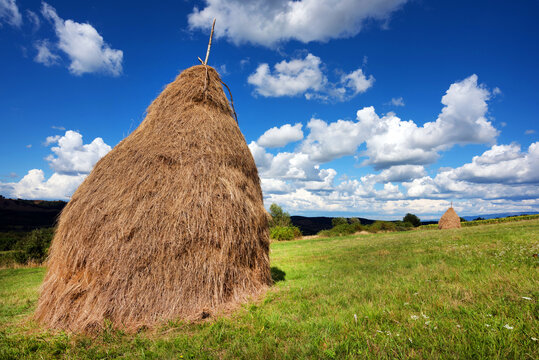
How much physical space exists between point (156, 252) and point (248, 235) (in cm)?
228

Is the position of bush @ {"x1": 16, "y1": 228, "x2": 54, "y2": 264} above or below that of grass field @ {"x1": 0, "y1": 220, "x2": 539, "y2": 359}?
below

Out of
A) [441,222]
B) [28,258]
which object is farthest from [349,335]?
[441,222]

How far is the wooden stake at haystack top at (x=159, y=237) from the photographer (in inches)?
211

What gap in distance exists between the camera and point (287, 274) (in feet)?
31.7

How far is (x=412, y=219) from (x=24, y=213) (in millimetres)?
75944

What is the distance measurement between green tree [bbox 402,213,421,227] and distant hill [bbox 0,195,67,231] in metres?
66.8

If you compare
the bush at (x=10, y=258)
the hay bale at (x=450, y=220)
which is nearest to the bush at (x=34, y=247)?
the bush at (x=10, y=258)

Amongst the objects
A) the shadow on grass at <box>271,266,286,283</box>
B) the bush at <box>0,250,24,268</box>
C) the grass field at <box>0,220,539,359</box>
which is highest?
the grass field at <box>0,220,539,359</box>

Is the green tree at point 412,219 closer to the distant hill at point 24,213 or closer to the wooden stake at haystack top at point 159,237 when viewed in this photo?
the wooden stake at haystack top at point 159,237

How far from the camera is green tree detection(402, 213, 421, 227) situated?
5934cm

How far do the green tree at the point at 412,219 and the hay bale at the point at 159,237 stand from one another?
62438 mm

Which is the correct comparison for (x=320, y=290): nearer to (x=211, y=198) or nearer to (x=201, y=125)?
(x=211, y=198)

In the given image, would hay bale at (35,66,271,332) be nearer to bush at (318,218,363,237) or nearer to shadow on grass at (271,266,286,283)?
shadow on grass at (271,266,286,283)

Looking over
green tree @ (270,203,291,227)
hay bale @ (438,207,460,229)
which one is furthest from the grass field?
green tree @ (270,203,291,227)
